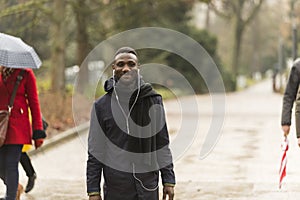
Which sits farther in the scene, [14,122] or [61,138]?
[61,138]

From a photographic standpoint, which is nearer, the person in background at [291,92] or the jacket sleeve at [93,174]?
the jacket sleeve at [93,174]

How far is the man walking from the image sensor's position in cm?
432

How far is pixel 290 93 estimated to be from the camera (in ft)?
21.0

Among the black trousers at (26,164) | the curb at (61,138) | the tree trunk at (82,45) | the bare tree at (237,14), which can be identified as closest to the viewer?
the black trousers at (26,164)

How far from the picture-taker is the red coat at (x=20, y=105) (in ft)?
19.7

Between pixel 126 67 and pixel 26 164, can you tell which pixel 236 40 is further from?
pixel 126 67

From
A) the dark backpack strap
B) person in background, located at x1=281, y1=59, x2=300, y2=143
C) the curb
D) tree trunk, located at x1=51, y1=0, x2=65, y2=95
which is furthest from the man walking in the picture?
tree trunk, located at x1=51, y1=0, x2=65, y2=95

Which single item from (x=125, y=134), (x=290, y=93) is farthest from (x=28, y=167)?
(x=125, y=134)

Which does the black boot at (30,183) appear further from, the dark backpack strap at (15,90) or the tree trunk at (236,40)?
the tree trunk at (236,40)

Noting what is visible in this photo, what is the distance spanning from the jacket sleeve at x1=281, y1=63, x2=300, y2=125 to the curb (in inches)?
244

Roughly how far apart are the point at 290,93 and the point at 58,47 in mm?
13655

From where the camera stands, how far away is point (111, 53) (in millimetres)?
Result: 32000

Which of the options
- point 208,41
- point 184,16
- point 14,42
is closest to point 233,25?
point 208,41

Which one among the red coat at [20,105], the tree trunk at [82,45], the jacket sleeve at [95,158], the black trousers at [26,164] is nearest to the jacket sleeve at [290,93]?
the red coat at [20,105]
